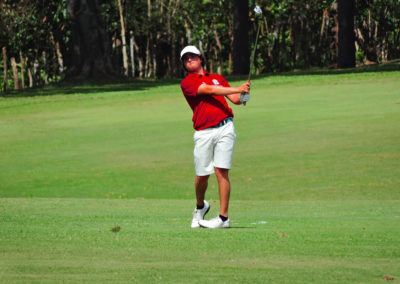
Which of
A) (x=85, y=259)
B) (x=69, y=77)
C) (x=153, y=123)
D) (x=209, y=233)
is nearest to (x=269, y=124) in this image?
(x=153, y=123)

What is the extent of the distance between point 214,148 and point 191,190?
227 inches

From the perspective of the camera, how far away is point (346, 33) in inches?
1837

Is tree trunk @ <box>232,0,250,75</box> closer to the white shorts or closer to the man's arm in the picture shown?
the white shorts

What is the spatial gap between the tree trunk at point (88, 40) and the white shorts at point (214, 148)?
3805 centimetres

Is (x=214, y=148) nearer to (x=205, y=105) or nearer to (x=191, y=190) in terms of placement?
(x=205, y=105)

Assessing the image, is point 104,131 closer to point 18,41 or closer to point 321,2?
point 18,41

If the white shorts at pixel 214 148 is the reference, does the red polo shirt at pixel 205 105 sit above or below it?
above

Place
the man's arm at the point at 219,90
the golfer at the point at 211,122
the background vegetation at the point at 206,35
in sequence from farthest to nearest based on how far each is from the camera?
the background vegetation at the point at 206,35
the golfer at the point at 211,122
the man's arm at the point at 219,90

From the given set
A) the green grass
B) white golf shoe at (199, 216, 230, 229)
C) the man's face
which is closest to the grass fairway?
the green grass

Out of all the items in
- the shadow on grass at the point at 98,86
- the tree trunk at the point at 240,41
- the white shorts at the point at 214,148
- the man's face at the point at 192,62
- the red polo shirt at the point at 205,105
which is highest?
the man's face at the point at 192,62

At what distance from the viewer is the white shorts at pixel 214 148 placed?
30.2ft

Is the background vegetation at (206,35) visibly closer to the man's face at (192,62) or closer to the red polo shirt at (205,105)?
the man's face at (192,62)

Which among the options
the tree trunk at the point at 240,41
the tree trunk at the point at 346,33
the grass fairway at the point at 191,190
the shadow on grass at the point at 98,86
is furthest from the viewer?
the tree trunk at the point at 240,41

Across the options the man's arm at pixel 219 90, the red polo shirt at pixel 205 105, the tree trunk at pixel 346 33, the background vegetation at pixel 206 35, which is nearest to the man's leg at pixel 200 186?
the red polo shirt at pixel 205 105
